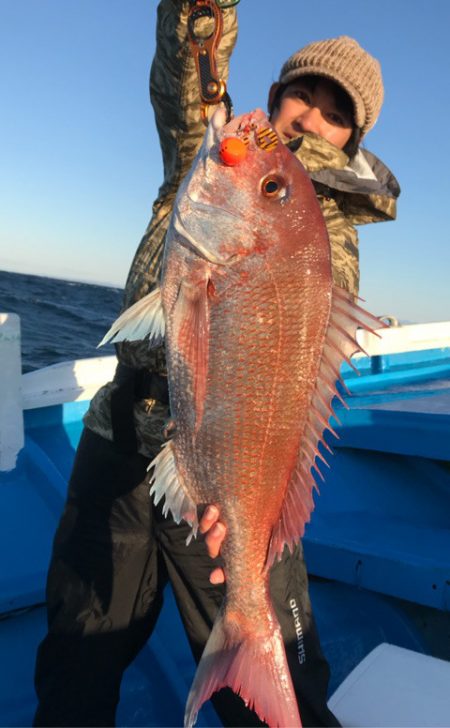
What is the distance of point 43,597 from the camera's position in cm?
280

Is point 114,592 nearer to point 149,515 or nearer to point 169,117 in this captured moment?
point 149,515

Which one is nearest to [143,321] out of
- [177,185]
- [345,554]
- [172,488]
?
[172,488]

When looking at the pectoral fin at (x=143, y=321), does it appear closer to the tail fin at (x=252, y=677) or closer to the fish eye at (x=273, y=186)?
the fish eye at (x=273, y=186)

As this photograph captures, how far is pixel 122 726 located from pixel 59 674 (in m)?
0.53

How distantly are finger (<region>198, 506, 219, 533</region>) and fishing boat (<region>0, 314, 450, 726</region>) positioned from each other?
640 millimetres

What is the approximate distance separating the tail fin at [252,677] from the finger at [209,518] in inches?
14.6

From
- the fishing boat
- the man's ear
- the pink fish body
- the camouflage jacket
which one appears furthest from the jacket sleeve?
the fishing boat

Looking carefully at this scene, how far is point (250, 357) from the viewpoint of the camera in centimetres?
171

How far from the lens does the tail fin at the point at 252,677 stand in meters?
1.78

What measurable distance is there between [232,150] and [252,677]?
1.56 metres

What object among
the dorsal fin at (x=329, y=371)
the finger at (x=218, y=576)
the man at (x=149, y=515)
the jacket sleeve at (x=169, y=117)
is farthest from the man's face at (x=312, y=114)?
the finger at (x=218, y=576)

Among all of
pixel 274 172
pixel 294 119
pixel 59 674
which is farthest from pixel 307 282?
pixel 59 674

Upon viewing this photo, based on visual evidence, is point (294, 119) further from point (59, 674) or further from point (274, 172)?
point (59, 674)

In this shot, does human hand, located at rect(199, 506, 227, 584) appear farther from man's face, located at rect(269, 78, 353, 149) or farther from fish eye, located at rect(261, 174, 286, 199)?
man's face, located at rect(269, 78, 353, 149)
